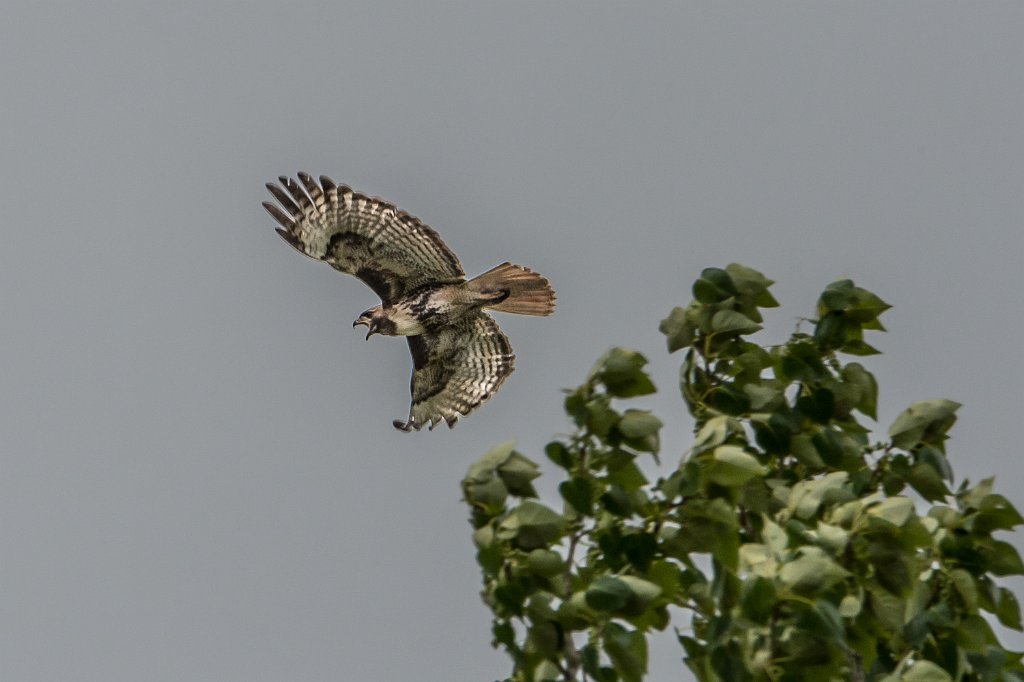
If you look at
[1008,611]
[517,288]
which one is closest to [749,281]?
[1008,611]

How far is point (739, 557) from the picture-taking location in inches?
138

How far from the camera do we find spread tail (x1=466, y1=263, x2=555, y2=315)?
1325 cm

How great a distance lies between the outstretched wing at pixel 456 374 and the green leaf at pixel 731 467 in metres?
10.9

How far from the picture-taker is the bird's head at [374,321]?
13.6 meters

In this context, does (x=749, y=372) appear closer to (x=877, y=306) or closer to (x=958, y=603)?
(x=877, y=306)

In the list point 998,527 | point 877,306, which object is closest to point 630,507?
point 998,527

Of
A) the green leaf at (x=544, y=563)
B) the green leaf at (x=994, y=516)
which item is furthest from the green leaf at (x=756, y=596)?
the green leaf at (x=994, y=516)

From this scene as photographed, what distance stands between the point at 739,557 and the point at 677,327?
93cm

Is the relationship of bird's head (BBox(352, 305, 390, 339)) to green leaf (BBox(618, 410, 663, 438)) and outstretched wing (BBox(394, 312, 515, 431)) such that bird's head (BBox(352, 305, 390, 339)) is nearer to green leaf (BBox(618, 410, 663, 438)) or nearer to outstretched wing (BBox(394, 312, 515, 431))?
outstretched wing (BBox(394, 312, 515, 431))

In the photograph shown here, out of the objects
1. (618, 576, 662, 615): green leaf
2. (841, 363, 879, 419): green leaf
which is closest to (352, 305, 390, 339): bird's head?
(841, 363, 879, 419): green leaf

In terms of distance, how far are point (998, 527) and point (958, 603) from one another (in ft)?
0.67

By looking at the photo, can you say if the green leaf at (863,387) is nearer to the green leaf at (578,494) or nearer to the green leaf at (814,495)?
the green leaf at (814,495)

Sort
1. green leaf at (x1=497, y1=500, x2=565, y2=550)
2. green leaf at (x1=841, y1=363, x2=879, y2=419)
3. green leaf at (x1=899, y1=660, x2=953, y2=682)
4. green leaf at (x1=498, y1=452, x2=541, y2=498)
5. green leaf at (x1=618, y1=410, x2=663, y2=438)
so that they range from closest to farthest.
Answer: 1. green leaf at (x1=899, y1=660, x2=953, y2=682)
2. green leaf at (x1=497, y1=500, x2=565, y2=550)
3. green leaf at (x1=498, y1=452, x2=541, y2=498)
4. green leaf at (x1=618, y1=410, x2=663, y2=438)
5. green leaf at (x1=841, y1=363, x2=879, y2=419)

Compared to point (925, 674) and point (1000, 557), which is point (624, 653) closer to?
point (925, 674)
